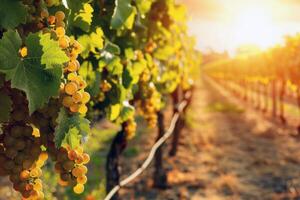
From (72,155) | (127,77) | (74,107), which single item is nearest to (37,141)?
(72,155)

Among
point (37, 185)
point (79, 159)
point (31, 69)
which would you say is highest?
point (31, 69)

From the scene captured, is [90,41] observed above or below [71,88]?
above

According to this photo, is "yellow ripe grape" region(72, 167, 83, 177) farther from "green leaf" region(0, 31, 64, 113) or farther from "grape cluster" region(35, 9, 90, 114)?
"green leaf" region(0, 31, 64, 113)

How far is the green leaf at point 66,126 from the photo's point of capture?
191cm

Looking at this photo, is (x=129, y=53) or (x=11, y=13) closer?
(x=11, y=13)

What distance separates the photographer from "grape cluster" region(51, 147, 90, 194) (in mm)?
1954

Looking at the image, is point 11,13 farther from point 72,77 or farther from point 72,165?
point 72,165

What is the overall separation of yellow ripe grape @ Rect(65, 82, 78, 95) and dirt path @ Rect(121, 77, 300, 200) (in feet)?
28.7

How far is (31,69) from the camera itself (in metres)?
1.74

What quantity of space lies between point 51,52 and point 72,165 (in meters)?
0.47

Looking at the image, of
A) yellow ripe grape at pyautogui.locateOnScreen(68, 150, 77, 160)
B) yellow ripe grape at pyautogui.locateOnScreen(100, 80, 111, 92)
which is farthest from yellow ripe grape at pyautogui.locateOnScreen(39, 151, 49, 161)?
yellow ripe grape at pyautogui.locateOnScreen(100, 80, 111, 92)

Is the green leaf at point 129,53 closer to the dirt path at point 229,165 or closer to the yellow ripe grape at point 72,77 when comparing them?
the yellow ripe grape at point 72,77

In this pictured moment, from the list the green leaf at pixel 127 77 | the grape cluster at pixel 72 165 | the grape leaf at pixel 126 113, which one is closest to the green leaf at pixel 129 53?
the green leaf at pixel 127 77

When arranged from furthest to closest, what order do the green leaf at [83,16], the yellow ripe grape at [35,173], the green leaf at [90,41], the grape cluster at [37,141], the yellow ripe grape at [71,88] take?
1. the green leaf at [90,41]
2. the green leaf at [83,16]
3. the yellow ripe grape at [35,173]
4. the grape cluster at [37,141]
5. the yellow ripe grape at [71,88]
